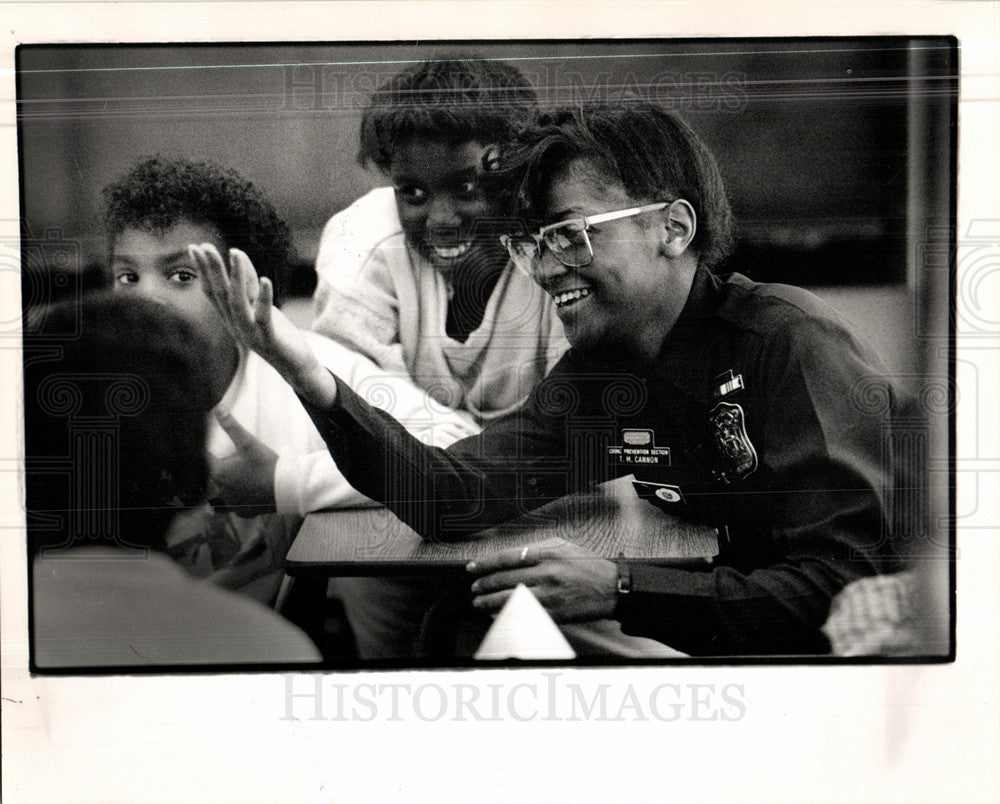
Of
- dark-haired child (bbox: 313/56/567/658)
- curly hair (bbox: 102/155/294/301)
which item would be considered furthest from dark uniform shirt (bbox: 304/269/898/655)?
curly hair (bbox: 102/155/294/301)

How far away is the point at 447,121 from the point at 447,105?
4 centimetres

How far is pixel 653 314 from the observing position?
2.27 m

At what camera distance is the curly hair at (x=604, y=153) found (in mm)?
2236

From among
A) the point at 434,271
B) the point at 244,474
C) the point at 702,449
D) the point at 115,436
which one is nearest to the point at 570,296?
the point at 434,271

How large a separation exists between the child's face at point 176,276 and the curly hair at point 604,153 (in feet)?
2.53

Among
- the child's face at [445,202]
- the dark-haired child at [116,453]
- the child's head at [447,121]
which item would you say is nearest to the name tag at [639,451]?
the child's face at [445,202]

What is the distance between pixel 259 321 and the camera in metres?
2.25

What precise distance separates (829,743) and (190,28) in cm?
248

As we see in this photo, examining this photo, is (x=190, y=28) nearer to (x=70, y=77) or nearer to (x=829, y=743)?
(x=70, y=77)

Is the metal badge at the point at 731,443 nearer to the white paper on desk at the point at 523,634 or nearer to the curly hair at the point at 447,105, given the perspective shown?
the white paper on desk at the point at 523,634

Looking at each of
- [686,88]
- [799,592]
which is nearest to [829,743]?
[799,592]

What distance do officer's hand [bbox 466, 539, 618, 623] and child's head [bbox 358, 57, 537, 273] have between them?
2.85 feet

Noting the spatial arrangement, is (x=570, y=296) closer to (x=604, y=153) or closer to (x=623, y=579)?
(x=604, y=153)

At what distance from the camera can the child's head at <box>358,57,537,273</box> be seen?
224 cm
